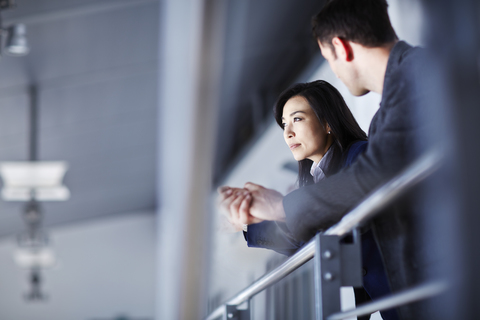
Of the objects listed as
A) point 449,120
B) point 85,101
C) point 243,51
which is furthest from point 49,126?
point 449,120

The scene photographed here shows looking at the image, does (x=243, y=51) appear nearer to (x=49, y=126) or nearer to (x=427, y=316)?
(x=427, y=316)

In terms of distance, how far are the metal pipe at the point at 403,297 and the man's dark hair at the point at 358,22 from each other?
15cm

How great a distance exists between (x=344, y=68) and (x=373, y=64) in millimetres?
27

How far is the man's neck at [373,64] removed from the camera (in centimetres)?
31

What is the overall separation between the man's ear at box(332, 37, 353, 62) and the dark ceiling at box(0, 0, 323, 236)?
0.03m

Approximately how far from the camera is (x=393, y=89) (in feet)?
0.93

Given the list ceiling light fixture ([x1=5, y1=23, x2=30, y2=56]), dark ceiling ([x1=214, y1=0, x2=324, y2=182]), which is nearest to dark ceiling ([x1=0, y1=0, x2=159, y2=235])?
ceiling light fixture ([x1=5, y1=23, x2=30, y2=56])

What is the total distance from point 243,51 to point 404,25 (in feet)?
1.15

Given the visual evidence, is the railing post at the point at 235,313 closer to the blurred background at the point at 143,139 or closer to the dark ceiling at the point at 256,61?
the blurred background at the point at 143,139

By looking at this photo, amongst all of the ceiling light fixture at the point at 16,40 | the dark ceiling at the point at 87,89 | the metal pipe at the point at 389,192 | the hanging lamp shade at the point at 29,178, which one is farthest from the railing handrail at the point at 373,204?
the hanging lamp shade at the point at 29,178

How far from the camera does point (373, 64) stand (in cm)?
32

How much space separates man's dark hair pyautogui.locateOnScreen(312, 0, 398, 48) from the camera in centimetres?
31

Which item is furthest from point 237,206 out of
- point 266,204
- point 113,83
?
point 113,83

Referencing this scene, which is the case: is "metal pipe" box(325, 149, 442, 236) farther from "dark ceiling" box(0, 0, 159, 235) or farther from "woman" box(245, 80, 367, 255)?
"dark ceiling" box(0, 0, 159, 235)
